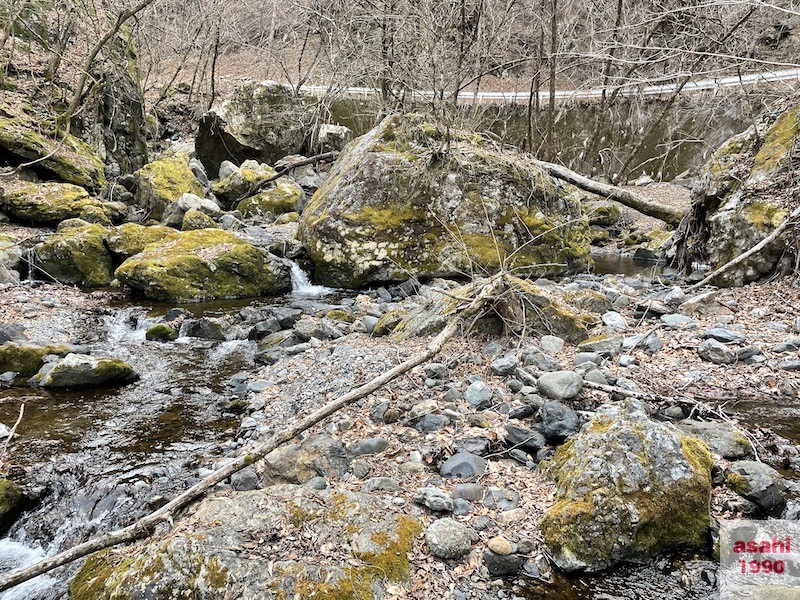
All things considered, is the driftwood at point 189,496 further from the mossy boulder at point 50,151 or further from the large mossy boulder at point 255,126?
the large mossy boulder at point 255,126

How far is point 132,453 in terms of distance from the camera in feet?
14.2

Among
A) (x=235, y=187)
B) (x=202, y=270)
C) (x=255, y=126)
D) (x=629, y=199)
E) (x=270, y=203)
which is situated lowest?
(x=202, y=270)

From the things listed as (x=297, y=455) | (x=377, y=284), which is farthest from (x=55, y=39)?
(x=297, y=455)

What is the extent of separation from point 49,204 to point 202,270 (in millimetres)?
5044

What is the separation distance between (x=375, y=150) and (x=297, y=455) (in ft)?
24.7

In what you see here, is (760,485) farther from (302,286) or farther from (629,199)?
(302,286)

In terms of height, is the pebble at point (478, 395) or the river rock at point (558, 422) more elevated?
the river rock at point (558, 422)

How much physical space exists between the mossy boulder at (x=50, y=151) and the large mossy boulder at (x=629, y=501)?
13.0m

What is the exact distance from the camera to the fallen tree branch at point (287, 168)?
605 inches

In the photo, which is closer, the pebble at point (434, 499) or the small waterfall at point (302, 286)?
the pebble at point (434, 499)

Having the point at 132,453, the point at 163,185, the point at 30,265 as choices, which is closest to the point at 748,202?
the point at 132,453

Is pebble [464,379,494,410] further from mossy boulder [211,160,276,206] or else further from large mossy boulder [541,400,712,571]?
mossy boulder [211,160,276,206]

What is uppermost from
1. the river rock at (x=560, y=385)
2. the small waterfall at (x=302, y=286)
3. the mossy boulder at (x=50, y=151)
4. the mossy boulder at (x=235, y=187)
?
the mossy boulder at (x=50, y=151)

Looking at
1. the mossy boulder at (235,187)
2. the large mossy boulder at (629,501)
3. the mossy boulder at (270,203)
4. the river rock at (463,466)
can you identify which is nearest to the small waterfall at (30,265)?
the mossy boulder at (270,203)
